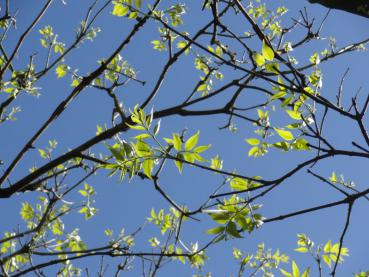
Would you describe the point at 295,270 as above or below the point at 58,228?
below

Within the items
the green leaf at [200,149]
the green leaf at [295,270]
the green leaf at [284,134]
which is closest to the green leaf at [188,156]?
the green leaf at [200,149]

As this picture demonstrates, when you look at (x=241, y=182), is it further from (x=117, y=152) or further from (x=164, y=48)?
(x=164, y=48)

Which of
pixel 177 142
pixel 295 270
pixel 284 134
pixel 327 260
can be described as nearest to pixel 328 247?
pixel 327 260

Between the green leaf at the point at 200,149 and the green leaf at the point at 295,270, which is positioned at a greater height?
the green leaf at the point at 200,149

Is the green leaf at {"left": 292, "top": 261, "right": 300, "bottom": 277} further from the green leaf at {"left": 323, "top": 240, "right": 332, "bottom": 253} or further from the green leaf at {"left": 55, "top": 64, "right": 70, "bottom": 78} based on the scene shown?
the green leaf at {"left": 55, "top": 64, "right": 70, "bottom": 78}

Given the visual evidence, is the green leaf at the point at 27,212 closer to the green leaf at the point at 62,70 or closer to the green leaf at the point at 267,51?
the green leaf at the point at 62,70

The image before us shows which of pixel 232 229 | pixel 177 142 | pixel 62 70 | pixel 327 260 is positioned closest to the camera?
pixel 177 142

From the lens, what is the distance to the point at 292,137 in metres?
1.84

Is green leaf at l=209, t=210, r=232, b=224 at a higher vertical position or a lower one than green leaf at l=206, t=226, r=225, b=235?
higher

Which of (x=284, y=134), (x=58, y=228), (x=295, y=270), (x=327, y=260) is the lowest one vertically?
(x=295, y=270)

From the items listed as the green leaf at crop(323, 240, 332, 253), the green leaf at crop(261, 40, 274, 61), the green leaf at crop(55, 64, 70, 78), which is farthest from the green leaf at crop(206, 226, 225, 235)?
the green leaf at crop(55, 64, 70, 78)

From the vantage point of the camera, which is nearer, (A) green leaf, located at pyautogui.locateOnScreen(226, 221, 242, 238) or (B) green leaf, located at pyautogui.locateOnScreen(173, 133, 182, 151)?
(B) green leaf, located at pyautogui.locateOnScreen(173, 133, 182, 151)

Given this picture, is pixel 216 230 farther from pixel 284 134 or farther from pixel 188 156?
pixel 284 134

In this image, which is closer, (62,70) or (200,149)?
(200,149)
